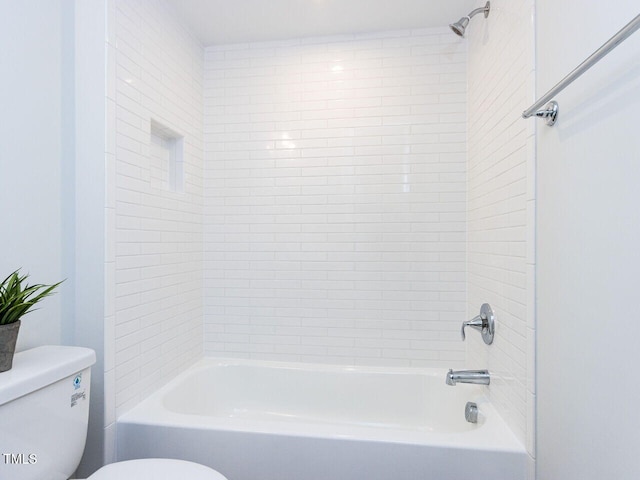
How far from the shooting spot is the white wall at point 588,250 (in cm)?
82

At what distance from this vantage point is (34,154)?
1.39 meters

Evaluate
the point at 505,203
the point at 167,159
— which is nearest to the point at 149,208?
the point at 167,159

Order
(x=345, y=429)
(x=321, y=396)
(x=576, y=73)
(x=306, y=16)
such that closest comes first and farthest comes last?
1. (x=576, y=73)
2. (x=345, y=429)
3. (x=306, y=16)
4. (x=321, y=396)

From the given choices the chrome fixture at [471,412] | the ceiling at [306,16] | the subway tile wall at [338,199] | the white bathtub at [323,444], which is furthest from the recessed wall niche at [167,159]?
the chrome fixture at [471,412]

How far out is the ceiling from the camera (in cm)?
198

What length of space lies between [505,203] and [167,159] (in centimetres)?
186

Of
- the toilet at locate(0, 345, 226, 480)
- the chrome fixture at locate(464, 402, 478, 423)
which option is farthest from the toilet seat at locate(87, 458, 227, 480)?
the chrome fixture at locate(464, 402, 478, 423)

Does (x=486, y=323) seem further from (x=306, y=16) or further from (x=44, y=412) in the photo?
(x=306, y=16)

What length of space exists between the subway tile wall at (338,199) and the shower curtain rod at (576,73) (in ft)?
3.27

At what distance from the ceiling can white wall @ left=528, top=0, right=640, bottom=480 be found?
90 centimetres

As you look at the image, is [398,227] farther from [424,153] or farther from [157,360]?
[157,360]

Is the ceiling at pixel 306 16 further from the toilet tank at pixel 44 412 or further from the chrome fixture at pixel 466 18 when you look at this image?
the toilet tank at pixel 44 412

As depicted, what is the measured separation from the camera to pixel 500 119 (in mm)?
1638

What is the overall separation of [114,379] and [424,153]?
201 cm
